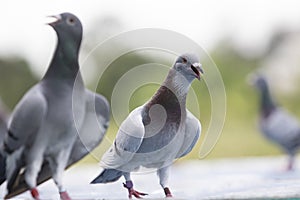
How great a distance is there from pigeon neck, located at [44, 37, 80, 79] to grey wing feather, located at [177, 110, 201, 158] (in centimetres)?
23

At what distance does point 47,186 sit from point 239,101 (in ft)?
19.4

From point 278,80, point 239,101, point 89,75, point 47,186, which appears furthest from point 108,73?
point 278,80

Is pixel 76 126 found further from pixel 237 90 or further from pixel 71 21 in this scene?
pixel 237 90

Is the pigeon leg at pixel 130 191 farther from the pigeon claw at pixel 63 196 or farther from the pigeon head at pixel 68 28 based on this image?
the pigeon head at pixel 68 28

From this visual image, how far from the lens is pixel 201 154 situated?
1328mm

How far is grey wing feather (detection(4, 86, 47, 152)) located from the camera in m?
1.18

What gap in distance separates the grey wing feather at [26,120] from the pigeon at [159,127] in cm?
16

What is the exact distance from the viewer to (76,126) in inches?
48.1

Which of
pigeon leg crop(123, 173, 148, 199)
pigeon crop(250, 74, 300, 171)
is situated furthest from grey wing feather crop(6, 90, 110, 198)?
pigeon crop(250, 74, 300, 171)

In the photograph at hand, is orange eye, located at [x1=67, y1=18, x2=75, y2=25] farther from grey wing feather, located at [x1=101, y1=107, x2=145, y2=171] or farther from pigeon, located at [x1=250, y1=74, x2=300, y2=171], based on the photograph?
pigeon, located at [x1=250, y1=74, x2=300, y2=171]

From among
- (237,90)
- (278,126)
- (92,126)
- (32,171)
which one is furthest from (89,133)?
(237,90)

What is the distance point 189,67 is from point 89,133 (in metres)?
0.22

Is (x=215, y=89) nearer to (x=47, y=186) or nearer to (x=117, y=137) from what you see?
(x=117, y=137)

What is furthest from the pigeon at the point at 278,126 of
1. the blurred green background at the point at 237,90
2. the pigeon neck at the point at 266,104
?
the blurred green background at the point at 237,90
